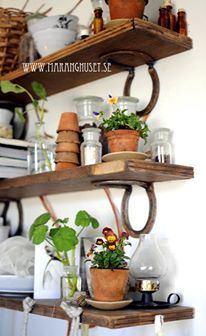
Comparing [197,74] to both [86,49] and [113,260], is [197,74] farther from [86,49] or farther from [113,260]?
[113,260]

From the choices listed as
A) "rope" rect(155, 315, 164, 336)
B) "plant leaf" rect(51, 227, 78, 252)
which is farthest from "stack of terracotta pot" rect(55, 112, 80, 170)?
"rope" rect(155, 315, 164, 336)

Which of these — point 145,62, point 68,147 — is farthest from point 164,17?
point 68,147

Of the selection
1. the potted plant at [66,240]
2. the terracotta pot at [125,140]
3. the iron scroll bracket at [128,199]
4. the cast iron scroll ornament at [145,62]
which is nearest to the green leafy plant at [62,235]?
the potted plant at [66,240]

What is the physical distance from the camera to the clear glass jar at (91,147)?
1331 millimetres

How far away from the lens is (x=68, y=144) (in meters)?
1.39

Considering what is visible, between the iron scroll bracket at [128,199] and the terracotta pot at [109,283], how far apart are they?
0.66ft

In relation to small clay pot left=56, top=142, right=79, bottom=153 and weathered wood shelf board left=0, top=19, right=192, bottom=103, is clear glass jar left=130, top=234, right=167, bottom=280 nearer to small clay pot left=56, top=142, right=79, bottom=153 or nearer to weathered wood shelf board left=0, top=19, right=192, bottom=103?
small clay pot left=56, top=142, right=79, bottom=153

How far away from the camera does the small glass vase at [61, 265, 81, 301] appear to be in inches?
49.4

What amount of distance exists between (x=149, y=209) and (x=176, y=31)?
449 millimetres

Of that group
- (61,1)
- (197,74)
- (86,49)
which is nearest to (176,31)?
(197,74)

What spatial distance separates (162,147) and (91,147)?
0.63ft

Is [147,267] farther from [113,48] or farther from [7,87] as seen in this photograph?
[7,87]

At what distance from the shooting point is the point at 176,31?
1275 millimetres

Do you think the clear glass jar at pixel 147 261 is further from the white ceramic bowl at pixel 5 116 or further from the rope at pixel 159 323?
the white ceramic bowl at pixel 5 116
